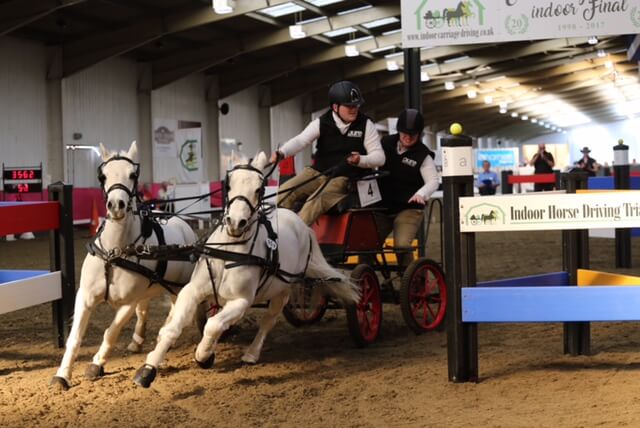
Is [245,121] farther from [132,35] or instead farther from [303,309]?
[303,309]

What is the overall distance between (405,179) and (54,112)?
47.3 ft

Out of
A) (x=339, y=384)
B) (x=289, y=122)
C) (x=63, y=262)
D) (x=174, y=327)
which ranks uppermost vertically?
(x=289, y=122)

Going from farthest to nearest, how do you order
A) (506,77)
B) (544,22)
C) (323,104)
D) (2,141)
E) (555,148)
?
(555,148) → (506,77) → (323,104) → (2,141) → (544,22)

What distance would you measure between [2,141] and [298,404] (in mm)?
15412

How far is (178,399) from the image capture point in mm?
4586

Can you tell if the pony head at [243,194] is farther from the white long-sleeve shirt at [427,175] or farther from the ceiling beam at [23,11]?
the ceiling beam at [23,11]

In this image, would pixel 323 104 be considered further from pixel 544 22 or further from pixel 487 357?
pixel 487 357

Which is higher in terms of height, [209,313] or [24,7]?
[24,7]

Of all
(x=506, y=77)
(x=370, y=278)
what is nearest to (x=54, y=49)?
(x=370, y=278)

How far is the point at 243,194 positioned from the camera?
4777mm

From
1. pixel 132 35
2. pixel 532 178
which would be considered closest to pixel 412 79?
pixel 532 178

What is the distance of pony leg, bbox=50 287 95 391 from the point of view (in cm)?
482

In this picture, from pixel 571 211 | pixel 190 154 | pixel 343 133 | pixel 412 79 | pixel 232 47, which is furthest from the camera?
pixel 190 154

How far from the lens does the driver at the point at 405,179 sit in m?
6.69
